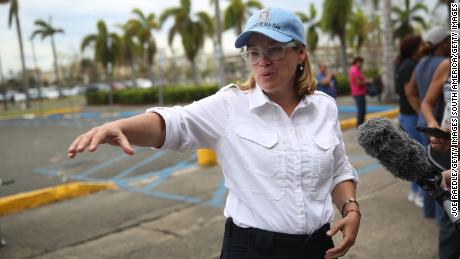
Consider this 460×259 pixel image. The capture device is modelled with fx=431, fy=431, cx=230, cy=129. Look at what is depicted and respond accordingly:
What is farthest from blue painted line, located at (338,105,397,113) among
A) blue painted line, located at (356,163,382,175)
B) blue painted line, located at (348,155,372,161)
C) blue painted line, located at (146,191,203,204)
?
blue painted line, located at (146,191,203,204)

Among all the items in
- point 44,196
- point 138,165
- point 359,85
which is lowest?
point 138,165

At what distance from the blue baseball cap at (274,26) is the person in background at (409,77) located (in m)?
3.41

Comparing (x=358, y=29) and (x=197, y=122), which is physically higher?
(x=358, y=29)

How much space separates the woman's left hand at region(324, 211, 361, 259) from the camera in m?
1.70

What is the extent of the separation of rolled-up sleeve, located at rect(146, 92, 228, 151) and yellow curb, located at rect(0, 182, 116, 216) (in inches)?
179

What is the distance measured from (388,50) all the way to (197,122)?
47.0ft

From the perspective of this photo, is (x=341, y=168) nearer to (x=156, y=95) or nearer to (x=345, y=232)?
(x=345, y=232)

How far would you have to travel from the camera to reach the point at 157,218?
496 cm

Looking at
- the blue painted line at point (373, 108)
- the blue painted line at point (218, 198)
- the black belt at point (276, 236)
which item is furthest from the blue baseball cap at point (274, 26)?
the blue painted line at point (373, 108)

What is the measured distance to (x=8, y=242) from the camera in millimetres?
4438

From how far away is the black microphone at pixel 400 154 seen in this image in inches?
61.7

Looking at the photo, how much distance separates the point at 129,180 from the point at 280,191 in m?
5.55

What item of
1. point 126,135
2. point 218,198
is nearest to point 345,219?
point 126,135

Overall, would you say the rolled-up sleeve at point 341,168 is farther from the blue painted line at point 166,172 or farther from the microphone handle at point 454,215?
the blue painted line at point 166,172
